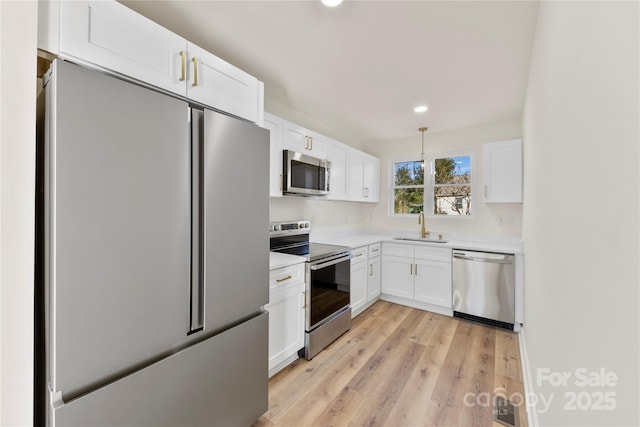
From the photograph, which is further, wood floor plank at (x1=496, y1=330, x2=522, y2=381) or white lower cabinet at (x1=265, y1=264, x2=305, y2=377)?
wood floor plank at (x1=496, y1=330, x2=522, y2=381)

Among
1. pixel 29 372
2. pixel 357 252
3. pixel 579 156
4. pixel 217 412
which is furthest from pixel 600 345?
pixel 357 252

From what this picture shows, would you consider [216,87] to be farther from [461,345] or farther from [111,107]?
[461,345]

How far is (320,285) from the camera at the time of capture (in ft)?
8.11

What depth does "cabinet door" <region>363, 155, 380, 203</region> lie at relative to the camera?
164 inches

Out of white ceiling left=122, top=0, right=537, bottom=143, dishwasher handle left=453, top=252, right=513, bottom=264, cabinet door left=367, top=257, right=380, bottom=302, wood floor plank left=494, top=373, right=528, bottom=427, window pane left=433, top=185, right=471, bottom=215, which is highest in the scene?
white ceiling left=122, top=0, right=537, bottom=143

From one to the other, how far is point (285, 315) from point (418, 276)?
7.01 feet

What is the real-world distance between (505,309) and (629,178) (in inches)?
124

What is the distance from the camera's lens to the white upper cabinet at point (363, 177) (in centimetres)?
382

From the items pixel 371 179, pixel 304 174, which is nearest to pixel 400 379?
pixel 304 174

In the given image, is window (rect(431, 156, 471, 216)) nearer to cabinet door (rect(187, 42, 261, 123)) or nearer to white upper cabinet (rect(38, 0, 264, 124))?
cabinet door (rect(187, 42, 261, 123))

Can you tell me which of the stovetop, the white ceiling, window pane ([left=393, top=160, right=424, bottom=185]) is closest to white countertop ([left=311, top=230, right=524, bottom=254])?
the stovetop

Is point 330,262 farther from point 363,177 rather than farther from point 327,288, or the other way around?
point 363,177

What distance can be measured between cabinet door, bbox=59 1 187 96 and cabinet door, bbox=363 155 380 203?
122 inches

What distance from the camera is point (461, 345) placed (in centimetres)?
265
